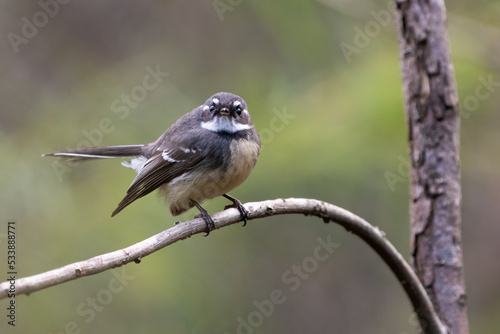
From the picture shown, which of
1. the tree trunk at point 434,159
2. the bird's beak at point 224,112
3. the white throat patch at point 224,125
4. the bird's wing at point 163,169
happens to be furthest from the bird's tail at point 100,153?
the tree trunk at point 434,159

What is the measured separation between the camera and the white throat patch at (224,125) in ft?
15.9

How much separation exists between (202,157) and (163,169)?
45 centimetres

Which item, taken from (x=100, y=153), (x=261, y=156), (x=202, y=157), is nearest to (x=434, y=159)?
(x=202, y=157)

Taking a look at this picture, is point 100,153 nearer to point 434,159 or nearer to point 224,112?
point 224,112

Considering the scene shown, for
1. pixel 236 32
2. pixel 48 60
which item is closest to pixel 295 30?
pixel 236 32

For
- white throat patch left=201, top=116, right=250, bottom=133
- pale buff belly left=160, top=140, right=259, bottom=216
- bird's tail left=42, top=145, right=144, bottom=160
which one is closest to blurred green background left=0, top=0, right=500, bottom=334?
bird's tail left=42, top=145, right=144, bottom=160

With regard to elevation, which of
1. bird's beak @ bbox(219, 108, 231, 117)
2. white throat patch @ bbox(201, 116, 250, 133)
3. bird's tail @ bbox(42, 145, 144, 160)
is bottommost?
bird's tail @ bbox(42, 145, 144, 160)

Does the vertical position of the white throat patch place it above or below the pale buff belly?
above

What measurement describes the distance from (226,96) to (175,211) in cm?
109

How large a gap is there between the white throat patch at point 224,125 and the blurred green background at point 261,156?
123 cm

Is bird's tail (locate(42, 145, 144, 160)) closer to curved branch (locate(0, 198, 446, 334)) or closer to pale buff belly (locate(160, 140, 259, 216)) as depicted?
pale buff belly (locate(160, 140, 259, 216))

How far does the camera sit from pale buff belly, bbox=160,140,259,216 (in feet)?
15.1

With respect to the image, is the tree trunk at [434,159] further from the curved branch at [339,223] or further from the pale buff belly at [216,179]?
the pale buff belly at [216,179]

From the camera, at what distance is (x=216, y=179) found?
461 centimetres
